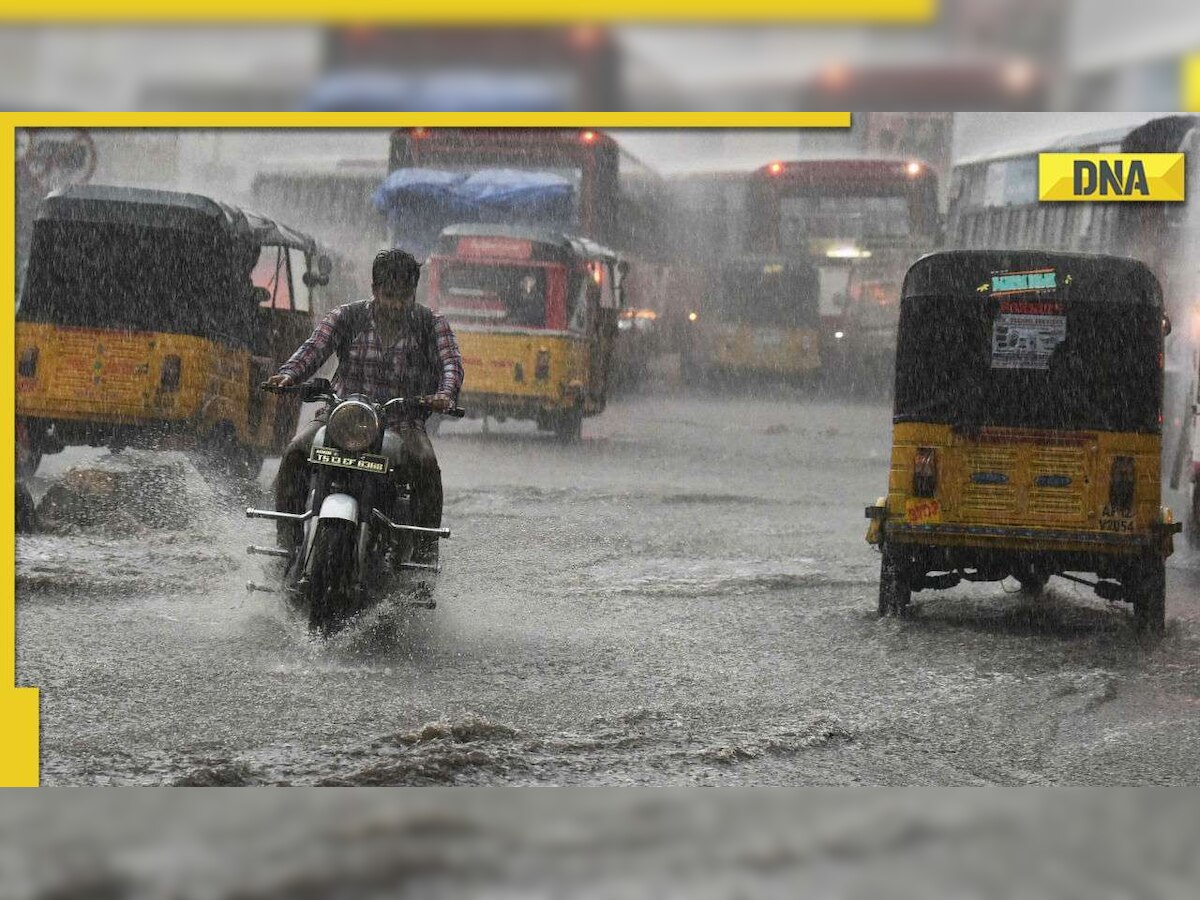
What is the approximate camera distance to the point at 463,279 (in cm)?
855

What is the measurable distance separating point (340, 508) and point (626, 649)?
5.08 ft

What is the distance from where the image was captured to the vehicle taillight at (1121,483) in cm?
841

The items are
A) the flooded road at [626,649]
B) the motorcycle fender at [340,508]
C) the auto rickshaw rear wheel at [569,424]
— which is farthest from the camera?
the auto rickshaw rear wheel at [569,424]

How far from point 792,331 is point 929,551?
3.96 ft

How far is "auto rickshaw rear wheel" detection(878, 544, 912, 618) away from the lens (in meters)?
8.46

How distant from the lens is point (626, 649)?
322 inches

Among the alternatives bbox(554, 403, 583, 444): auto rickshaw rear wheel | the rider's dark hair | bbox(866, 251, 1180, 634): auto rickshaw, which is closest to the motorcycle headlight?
the rider's dark hair

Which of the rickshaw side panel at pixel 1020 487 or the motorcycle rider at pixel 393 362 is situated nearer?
the motorcycle rider at pixel 393 362

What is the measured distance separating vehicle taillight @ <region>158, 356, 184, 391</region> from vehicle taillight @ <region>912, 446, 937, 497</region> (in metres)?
3.67

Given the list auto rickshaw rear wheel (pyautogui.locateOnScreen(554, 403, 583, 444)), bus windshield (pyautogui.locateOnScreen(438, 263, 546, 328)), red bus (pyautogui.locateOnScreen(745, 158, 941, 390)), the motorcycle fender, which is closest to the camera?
the motorcycle fender

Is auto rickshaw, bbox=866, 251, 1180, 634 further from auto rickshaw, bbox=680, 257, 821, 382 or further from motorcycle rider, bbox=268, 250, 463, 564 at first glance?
motorcycle rider, bbox=268, 250, 463, 564

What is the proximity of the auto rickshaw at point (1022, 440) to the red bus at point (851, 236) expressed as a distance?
105mm
